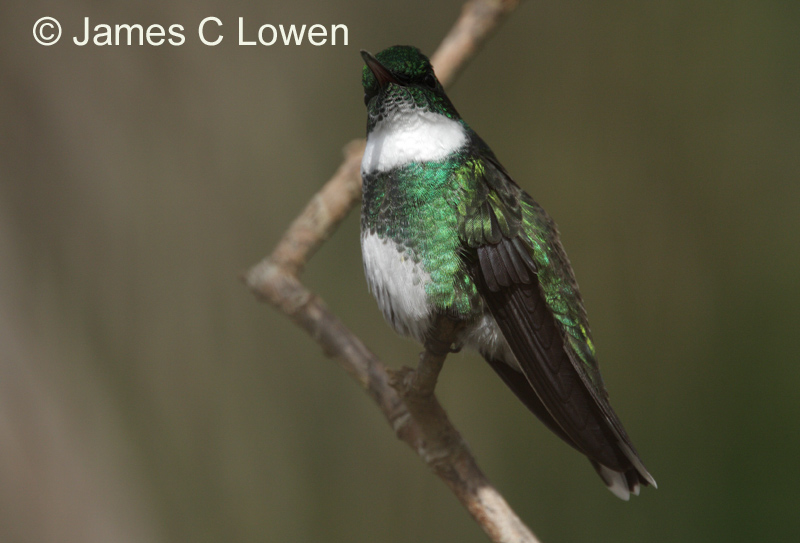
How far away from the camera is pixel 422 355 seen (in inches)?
41.7

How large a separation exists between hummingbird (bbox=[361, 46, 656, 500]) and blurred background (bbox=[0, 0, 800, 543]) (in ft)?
3.41

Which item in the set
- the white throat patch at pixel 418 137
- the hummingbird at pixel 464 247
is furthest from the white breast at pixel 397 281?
the white throat patch at pixel 418 137

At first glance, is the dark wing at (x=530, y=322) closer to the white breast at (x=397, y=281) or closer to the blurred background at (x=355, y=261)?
the white breast at (x=397, y=281)

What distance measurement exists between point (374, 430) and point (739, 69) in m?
1.52

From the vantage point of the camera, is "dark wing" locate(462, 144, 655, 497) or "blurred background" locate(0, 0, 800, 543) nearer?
"dark wing" locate(462, 144, 655, 497)

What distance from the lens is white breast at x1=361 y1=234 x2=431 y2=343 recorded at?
104 cm

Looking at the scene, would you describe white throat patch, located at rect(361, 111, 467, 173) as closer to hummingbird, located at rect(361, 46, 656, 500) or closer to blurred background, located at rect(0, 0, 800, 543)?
hummingbird, located at rect(361, 46, 656, 500)

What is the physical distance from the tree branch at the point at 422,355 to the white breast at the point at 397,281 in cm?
7

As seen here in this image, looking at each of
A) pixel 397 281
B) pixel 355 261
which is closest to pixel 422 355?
pixel 397 281

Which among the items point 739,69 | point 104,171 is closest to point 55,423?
point 104,171

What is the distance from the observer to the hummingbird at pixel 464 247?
1003mm

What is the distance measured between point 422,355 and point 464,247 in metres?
0.18

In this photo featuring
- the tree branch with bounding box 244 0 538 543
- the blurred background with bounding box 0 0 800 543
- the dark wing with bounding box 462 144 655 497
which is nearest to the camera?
the dark wing with bounding box 462 144 655 497

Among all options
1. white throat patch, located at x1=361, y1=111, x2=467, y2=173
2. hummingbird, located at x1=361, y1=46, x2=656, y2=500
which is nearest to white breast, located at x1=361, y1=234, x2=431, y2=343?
hummingbird, located at x1=361, y1=46, x2=656, y2=500
